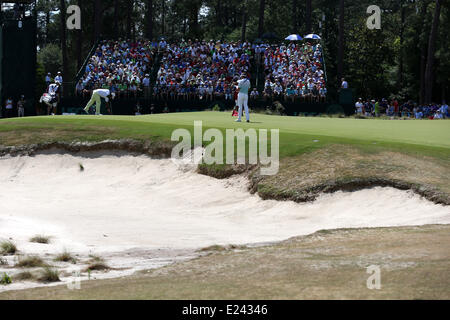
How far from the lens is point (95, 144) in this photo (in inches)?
983

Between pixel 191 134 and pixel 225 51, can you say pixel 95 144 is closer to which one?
pixel 191 134

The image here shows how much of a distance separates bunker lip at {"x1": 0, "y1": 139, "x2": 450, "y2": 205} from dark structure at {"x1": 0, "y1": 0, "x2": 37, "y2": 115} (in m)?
22.2

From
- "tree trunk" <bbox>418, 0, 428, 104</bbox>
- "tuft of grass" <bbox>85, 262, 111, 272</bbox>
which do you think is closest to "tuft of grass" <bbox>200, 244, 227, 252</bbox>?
"tuft of grass" <bbox>85, 262, 111, 272</bbox>

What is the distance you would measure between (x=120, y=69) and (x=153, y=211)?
33121mm

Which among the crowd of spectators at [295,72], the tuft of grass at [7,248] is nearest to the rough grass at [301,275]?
the tuft of grass at [7,248]

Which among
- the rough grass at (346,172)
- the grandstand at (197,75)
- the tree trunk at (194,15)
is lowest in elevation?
the rough grass at (346,172)

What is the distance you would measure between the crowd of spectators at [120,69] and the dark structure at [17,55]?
3312mm

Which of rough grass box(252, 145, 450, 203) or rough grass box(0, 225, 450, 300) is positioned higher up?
rough grass box(252, 145, 450, 203)

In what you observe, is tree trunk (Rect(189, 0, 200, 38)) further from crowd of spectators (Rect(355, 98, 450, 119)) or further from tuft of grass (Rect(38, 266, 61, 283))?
tuft of grass (Rect(38, 266, 61, 283))

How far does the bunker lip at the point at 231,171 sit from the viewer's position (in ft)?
56.7

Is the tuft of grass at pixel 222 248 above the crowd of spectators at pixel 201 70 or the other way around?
the other way around

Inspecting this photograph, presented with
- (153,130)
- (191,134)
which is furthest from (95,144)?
(191,134)

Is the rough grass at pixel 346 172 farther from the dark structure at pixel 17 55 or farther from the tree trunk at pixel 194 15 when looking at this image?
the tree trunk at pixel 194 15

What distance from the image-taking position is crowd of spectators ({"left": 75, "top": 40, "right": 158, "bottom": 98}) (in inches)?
1906
